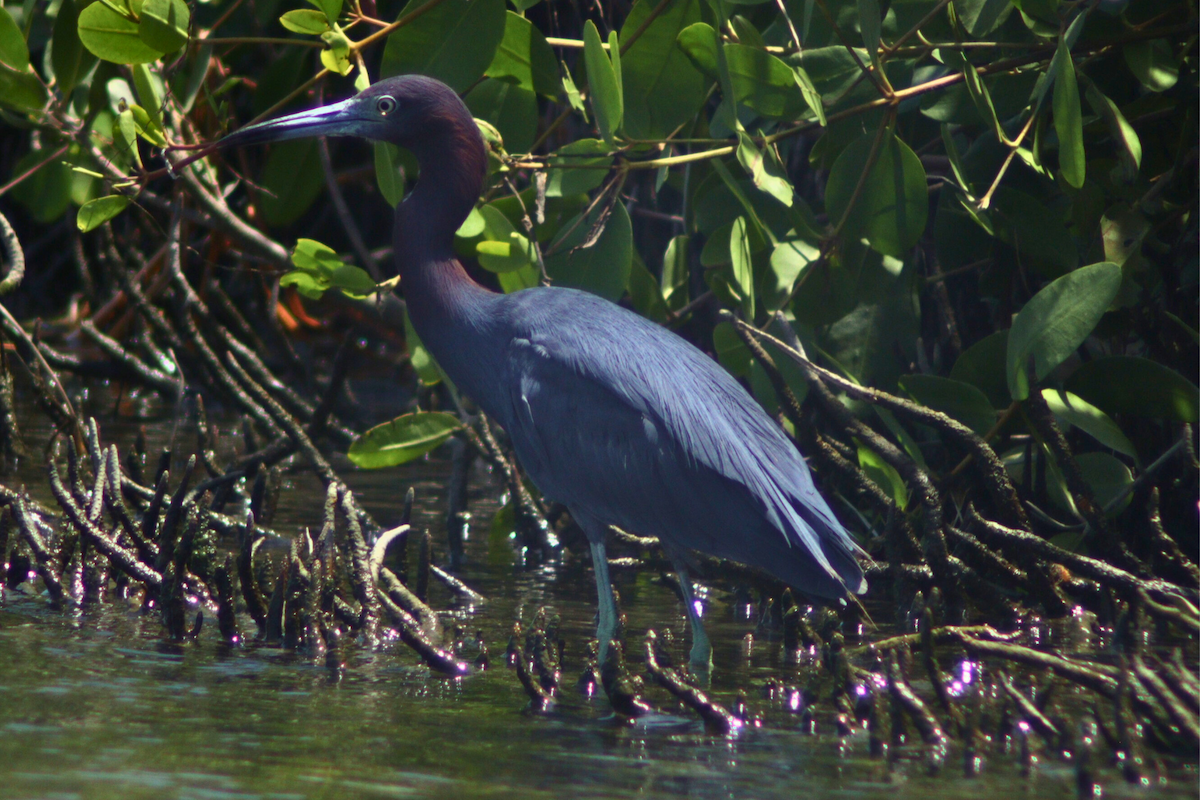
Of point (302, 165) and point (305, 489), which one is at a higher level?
point (302, 165)

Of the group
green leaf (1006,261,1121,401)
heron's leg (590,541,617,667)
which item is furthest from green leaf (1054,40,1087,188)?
heron's leg (590,541,617,667)

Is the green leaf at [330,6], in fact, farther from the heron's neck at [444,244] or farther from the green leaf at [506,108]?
the green leaf at [506,108]

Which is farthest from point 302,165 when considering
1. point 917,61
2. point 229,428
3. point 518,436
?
point 917,61

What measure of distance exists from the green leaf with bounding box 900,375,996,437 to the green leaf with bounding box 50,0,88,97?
3.32 m

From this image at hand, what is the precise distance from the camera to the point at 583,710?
368 cm

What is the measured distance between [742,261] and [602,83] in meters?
0.83

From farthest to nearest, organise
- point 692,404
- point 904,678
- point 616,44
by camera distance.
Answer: point 692,404
point 616,44
point 904,678

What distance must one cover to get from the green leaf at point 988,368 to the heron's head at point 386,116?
Result: 1.90 meters

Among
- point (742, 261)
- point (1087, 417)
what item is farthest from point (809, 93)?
point (1087, 417)

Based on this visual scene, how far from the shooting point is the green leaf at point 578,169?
15.4 ft

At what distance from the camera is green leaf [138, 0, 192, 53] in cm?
440

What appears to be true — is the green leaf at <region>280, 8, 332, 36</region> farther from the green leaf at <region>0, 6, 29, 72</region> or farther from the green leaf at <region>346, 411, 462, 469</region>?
the green leaf at <region>346, 411, 462, 469</region>

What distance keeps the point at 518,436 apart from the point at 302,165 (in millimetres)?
3206

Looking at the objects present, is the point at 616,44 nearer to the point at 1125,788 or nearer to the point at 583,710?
the point at 583,710
